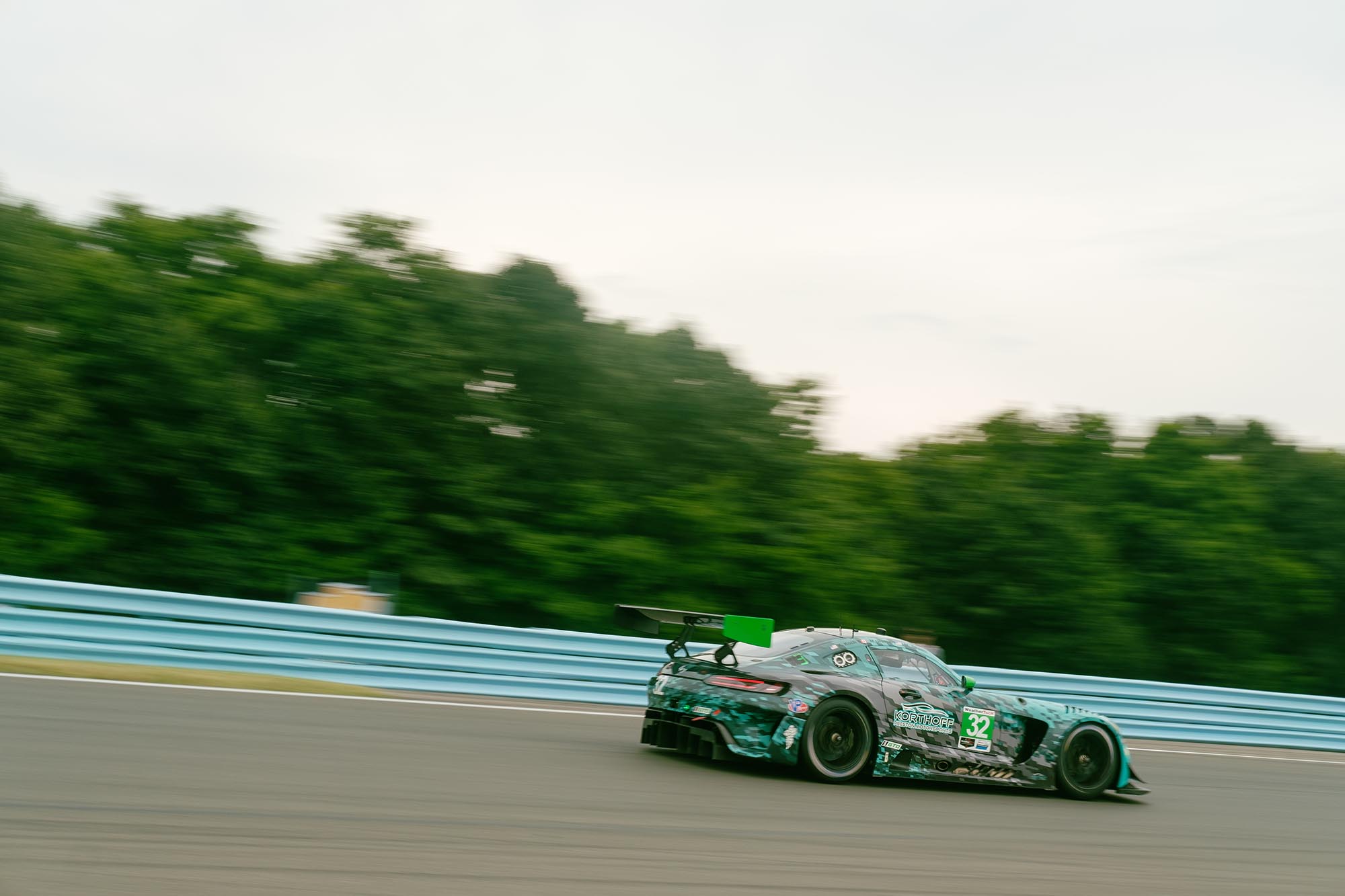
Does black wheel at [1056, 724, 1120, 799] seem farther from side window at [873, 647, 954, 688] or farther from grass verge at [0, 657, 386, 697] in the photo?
grass verge at [0, 657, 386, 697]

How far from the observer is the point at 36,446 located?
Answer: 17.6 meters

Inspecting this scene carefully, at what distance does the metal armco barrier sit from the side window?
4390 mm

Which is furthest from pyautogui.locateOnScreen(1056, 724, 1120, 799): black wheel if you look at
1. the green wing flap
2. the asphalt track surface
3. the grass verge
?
the grass verge

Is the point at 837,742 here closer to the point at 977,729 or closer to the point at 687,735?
the point at 687,735

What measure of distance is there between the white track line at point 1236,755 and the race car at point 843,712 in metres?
5.00

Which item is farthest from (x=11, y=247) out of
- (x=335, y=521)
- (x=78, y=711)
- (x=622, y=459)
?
(x=78, y=711)

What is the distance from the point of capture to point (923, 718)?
9.11m

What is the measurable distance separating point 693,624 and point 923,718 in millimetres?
1812

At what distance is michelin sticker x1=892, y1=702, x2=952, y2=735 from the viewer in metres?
9.04

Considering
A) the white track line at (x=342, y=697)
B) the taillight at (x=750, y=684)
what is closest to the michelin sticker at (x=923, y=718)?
the taillight at (x=750, y=684)

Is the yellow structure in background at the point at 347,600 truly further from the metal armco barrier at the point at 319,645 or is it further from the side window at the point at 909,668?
the side window at the point at 909,668

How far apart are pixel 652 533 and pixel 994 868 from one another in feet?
47.6

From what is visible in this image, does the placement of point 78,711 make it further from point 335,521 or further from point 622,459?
point 622,459

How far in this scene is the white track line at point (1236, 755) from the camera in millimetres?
14357
